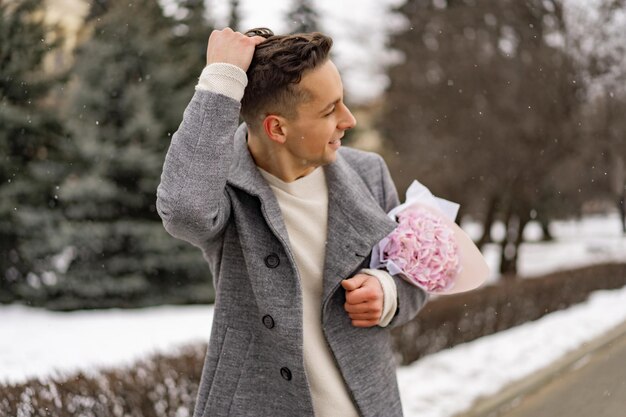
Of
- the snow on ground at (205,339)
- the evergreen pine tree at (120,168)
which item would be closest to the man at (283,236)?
the snow on ground at (205,339)

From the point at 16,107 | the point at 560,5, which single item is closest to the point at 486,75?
the point at 560,5

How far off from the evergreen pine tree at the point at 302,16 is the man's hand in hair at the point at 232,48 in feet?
30.9

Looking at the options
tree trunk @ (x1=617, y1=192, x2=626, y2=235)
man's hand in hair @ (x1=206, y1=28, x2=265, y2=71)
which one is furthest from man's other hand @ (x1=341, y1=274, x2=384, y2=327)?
tree trunk @ (x1=617, y1=192, x2=626, y2=235)

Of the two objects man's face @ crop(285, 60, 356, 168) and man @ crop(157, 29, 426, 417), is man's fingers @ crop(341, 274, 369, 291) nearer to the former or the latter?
man @ crop(157, 29, 426, 417)

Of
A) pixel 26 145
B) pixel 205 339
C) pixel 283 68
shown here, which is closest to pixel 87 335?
pixel 205 339

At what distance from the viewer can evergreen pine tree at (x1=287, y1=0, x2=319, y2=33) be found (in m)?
10.6

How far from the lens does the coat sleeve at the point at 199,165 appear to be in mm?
1255

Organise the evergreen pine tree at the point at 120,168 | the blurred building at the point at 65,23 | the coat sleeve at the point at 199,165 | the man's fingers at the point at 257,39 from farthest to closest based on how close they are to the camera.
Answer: the blurred building at the point at 65,23
the evergreen pine tree at the point at 120,168
the man's fingers at the point at 257,39
the coat sleeve at the point at 199,165

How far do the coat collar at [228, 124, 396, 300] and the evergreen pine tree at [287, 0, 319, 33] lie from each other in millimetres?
9331

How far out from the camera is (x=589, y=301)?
35.4ft

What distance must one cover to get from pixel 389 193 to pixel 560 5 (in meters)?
9.34

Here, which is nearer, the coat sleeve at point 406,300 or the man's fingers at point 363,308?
the man's fingers at point 363,308

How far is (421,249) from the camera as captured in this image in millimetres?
1520

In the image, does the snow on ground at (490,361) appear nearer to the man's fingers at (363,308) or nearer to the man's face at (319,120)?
the man's fingers at (363,308)
